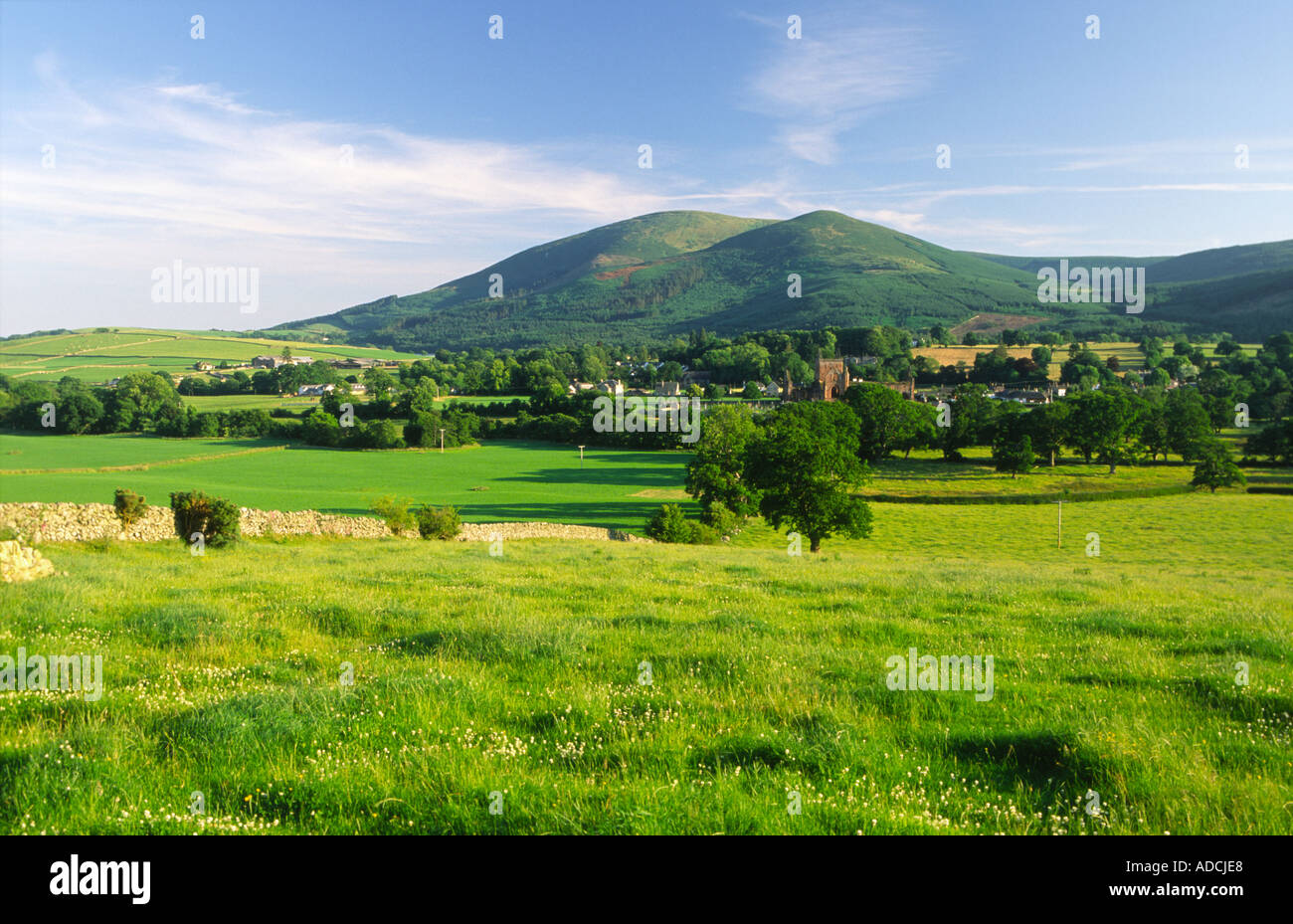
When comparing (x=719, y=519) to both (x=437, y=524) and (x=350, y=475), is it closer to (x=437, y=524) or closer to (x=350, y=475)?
(x=437, y=524)

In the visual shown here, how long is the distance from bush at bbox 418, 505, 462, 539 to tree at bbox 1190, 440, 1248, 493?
3461 inches

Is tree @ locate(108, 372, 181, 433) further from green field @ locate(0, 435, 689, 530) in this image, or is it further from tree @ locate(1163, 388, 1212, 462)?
tree @ locate(1163, 388, 1212, 462)

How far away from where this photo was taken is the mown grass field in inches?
202

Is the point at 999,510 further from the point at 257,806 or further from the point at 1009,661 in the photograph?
the point at 257,806

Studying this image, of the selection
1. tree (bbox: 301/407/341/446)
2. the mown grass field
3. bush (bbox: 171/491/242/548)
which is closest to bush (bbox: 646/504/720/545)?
bush (bbox: 171/491/242/548)

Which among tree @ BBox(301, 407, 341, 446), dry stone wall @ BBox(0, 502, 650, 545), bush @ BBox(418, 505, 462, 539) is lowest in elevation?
bush @ BBox(418, 505, 462, 539)

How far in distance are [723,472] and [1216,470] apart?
206ft

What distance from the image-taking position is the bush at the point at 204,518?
103ft

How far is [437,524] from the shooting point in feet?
150

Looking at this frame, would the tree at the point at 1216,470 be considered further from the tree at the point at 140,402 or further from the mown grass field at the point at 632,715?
the tree at the point at 140,402

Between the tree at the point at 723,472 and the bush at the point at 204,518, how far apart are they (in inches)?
1573

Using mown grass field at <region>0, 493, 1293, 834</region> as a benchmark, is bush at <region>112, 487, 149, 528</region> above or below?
below

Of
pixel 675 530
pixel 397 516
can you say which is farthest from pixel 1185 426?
pixel 397 516
